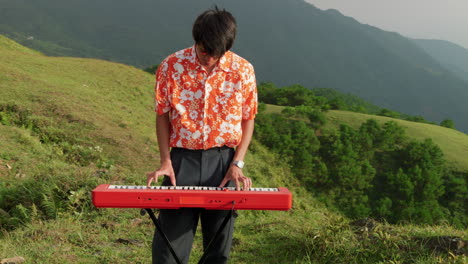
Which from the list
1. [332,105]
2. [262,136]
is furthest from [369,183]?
[332,105]

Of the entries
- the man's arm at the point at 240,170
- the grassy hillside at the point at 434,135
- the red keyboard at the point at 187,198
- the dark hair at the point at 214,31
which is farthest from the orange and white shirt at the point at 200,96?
the grassy hillside at the point at 434,135

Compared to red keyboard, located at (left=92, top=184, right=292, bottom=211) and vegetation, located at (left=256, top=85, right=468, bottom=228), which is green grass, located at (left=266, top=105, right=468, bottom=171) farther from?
red keyboard, located at (left=92, top=184, right=292, bottom=211)

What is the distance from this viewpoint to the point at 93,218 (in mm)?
5359

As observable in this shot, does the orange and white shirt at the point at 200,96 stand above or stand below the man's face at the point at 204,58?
below

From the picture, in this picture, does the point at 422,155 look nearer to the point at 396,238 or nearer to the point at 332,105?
the point at 332,105

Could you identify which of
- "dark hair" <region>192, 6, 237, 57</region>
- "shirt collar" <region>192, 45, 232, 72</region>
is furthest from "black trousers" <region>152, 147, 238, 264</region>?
"dark hair" <region>192, 6, 237, 57</region>

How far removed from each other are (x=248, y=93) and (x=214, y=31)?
0.53m

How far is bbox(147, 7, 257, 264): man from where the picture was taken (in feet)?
8.20

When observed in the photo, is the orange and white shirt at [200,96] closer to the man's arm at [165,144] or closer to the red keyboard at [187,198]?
the man's arm at [165,144]

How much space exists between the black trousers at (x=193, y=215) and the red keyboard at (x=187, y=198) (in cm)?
27

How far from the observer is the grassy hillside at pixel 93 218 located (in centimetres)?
459

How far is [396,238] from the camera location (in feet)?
15.9

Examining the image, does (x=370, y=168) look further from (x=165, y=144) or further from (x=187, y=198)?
(x=187, y=198)

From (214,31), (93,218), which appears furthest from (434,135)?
(214,31)
